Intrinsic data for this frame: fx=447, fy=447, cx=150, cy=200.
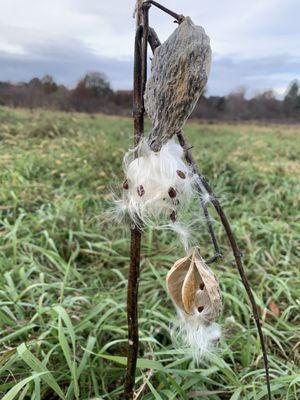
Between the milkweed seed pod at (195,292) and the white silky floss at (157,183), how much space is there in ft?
0.19

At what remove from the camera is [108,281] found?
167cm

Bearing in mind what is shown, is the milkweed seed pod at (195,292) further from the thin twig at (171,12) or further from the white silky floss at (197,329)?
the thin twig at (171,12)

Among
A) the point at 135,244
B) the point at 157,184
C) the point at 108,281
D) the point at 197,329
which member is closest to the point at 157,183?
the point at 157,184

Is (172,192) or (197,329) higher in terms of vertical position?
(172,192)

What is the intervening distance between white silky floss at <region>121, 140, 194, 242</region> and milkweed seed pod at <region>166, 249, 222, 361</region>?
0.06 metres

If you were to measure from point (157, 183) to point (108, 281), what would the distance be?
1.15 meters

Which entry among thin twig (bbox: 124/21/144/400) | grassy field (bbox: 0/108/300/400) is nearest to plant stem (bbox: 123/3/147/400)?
thin twig (bbox: 124/21/144/400)

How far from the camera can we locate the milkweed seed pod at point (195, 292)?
1.96 feet

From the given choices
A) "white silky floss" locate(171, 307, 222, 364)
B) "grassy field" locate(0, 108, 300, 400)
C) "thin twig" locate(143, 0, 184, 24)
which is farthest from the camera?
"grassy field" locate(0, 108, 300, 400)

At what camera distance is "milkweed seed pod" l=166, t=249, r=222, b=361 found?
0.60 metres

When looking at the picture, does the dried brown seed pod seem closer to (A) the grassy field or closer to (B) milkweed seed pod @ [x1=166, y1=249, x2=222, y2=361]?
(B) milkweed seed pod @ [x1=166, y1=249, x2=222, y2=361]

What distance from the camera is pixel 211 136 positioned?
459 cm

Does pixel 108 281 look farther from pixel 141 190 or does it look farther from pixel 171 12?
pixel 171 12

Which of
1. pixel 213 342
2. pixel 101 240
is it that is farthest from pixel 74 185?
pixel 213 342
